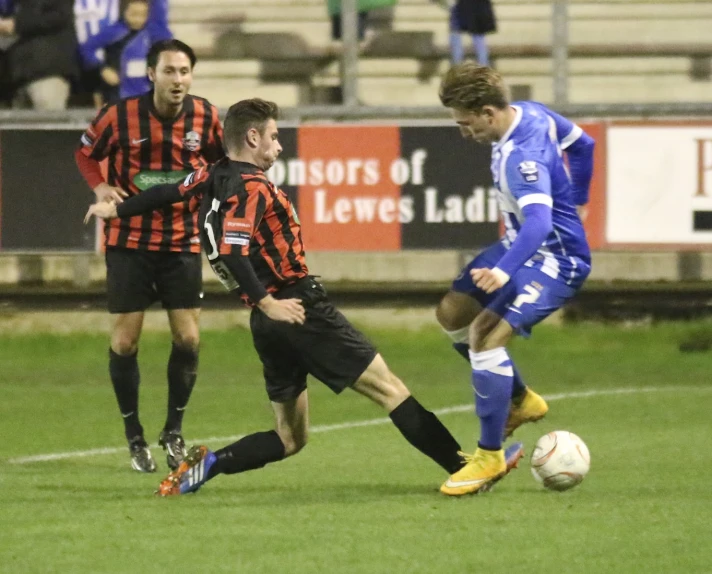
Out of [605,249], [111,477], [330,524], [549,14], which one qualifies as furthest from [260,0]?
[330,524]

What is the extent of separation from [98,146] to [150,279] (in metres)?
0.66

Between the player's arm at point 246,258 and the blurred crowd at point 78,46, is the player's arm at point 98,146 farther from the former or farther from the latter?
the blurred crowd at point 78,46

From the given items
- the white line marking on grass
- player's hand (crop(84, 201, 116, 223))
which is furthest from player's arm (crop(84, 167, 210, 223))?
the white line marking on grass

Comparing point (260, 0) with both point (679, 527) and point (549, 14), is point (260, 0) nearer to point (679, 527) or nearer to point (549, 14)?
point (549, 14)

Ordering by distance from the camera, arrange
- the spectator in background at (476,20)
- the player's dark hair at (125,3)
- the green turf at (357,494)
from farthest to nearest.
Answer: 1. the spectator in background at (476,20)
2. the player's dark hair at (125,3)
3. the green turf at (357,494)

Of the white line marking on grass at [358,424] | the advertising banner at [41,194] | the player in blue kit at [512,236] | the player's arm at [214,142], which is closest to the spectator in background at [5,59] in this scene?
the advertising banner at [41,194]

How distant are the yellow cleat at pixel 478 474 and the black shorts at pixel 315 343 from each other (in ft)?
1.87

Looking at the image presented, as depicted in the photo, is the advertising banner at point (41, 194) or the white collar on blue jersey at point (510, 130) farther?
the advertising banner at point (41, 194)

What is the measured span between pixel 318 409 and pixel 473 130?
364 centimetres

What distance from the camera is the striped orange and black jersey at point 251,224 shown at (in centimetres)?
607

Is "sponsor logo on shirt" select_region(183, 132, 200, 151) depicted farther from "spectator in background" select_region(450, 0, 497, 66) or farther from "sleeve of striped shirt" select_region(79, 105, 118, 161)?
"spectator in background" select_region(450, 0, 497, 66)

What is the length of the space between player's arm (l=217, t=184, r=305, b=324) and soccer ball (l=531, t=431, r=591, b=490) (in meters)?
1.16

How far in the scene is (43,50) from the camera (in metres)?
13.0

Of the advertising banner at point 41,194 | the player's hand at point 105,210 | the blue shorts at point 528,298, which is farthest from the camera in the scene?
the advertising banner at point 41,194
